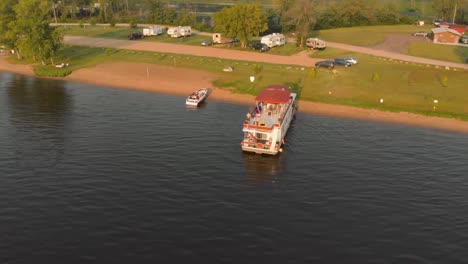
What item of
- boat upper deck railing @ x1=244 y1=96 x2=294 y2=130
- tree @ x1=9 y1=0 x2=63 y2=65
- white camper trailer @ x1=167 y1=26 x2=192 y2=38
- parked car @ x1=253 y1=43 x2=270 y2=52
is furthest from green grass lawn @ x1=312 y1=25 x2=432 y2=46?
tree @ x1=9 y1=0 x2=63 y2=65

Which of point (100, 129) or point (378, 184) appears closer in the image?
point (378, 184)

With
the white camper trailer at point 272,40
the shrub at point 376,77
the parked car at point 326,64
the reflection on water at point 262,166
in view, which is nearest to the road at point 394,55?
the white camper trailer at point 272,40

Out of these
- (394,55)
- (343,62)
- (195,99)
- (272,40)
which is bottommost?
(195,99)

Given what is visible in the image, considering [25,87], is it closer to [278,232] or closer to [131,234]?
[131,234]

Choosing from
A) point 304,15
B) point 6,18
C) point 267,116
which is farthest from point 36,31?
point 304,15

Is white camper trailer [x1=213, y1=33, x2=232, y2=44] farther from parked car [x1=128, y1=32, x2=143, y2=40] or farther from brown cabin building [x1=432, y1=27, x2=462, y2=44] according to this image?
brown cabin building [x1=432, y1=27, x2=462, y2=44]

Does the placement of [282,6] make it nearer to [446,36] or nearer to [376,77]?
[446,36]

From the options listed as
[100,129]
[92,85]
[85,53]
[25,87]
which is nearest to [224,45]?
[85,53]
